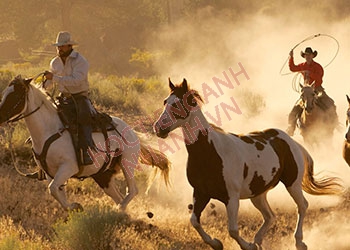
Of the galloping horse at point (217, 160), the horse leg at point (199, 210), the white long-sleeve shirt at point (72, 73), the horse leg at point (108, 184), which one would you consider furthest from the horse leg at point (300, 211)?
the white long-sleeve shirt at point (72, 73)

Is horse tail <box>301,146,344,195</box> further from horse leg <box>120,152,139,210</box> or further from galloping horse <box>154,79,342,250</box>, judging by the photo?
horse leg <box>120,152,139,210</box>

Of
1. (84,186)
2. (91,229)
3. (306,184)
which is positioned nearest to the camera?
(91,229)

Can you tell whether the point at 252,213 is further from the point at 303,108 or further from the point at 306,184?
the point at 303,108

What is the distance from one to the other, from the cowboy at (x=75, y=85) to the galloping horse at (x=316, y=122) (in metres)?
6.19

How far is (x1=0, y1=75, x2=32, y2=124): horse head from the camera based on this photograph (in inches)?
368

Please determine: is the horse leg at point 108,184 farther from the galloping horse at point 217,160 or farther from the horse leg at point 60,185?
the galloping horse at point 217,160

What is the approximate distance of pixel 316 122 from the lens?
15.2 metres

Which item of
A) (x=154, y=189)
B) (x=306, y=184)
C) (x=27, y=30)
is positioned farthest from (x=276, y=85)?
(x=306, y=184)

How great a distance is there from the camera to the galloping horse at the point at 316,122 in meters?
15.2

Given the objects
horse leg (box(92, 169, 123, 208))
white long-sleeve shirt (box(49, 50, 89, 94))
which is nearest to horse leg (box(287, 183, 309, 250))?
horse leg (box(92, 169, 123, 208))

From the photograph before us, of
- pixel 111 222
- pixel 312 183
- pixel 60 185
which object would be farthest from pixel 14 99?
pixel 312 183

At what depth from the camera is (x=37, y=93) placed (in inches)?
389

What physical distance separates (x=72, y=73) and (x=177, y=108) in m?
2.71

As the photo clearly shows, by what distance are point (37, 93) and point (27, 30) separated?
38090mm
